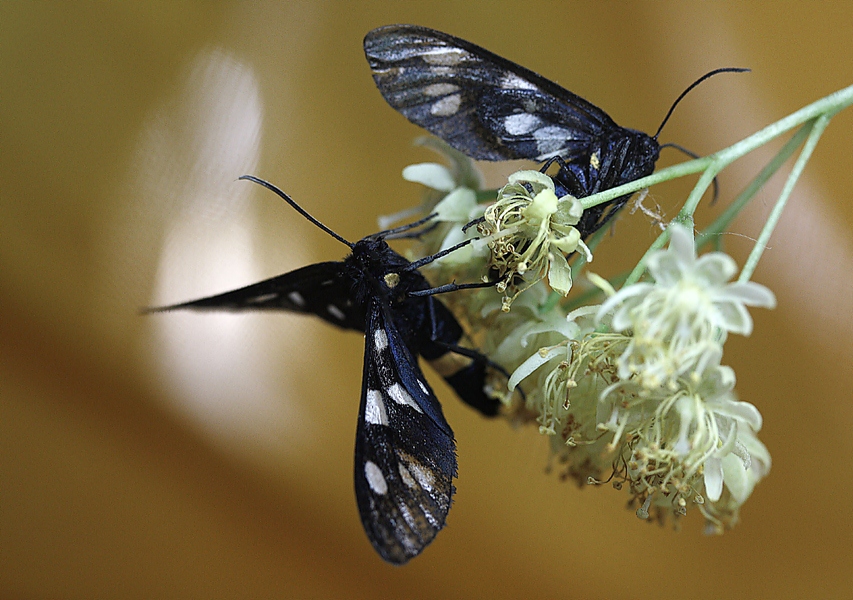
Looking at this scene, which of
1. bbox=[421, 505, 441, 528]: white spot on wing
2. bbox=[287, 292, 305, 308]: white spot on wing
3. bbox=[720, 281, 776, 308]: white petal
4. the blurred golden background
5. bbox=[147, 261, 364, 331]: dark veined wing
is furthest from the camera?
the blurred golden background

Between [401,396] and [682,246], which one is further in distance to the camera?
[401,396]

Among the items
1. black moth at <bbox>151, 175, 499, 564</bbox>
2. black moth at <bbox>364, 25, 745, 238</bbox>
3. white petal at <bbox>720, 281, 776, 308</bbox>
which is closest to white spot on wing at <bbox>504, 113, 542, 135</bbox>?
black moth at <bbox>364, 25, 745, 238</bbox>

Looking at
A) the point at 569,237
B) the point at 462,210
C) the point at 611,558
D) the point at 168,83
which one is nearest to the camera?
the point at 569,237

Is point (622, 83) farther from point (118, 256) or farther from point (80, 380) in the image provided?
point (80, 380)

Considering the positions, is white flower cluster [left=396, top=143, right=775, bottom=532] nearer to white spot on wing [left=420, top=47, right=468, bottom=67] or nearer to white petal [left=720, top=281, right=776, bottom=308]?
white petal [left=720, top=281, right=776, bottom=308]

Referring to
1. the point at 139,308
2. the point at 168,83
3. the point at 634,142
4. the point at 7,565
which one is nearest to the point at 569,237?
the point at 634,142

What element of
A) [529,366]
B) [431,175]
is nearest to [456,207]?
[431,175]

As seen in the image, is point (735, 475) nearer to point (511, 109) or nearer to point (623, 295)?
point (623, 295)
